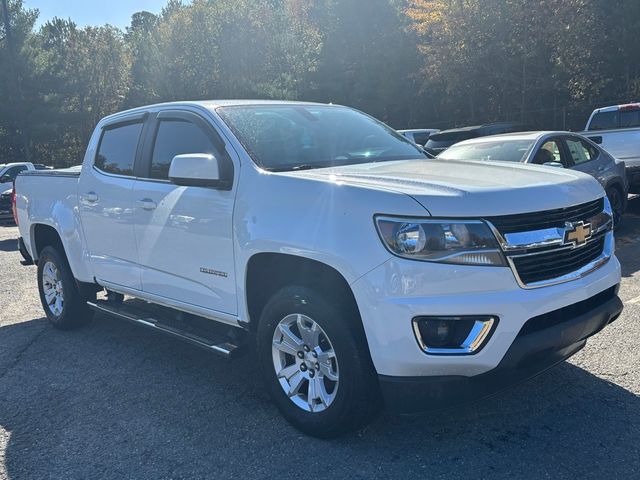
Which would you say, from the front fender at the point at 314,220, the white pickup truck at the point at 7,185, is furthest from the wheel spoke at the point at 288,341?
the white pickup truck at the point at 7,185

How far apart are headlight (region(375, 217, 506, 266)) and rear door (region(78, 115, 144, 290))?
253cm

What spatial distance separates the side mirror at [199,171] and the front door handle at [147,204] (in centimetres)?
63

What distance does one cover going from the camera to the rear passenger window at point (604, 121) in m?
13.1

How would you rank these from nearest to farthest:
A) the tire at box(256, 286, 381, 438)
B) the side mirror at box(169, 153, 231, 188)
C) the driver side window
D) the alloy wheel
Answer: the tire at box(256, 286, 381, 438) < the alloy wheel < the side mirror at box(169, 153, 231, 188) < the driver side window

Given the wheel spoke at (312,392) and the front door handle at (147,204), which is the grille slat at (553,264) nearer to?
the wheel spoke at (312,392)

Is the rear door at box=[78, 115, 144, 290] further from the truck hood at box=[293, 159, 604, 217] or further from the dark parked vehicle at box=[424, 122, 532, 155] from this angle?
the dark parked vehicle at box=[424, 122, 532, 155]

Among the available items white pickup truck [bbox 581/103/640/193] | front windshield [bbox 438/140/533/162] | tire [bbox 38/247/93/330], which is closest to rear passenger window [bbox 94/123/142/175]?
tire [bbox 38/247/93/330]

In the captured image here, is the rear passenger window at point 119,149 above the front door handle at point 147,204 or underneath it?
above

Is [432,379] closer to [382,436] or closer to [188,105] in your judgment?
[382,436]

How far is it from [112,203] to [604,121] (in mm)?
11680

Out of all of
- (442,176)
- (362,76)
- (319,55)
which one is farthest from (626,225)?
(319,55)

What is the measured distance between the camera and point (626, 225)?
33.4 ft

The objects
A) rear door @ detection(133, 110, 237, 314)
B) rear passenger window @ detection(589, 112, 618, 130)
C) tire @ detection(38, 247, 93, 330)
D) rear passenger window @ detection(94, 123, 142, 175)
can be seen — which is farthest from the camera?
rear passenger window @ detection(589, 112, 618, 130)

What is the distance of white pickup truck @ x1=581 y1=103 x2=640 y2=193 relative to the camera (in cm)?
1134
